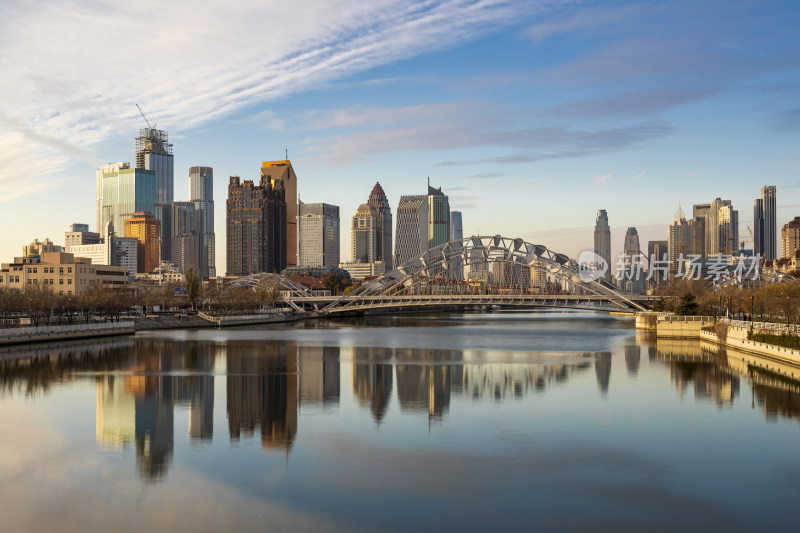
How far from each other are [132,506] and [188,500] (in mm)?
1152

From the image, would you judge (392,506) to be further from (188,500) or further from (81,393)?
(81,393)

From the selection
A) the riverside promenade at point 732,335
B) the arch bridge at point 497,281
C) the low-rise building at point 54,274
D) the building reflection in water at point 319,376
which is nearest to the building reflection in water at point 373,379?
the building reflection in water at point 319,376

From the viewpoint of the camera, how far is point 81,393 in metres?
33.1

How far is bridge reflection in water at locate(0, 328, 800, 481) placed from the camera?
25.7 m

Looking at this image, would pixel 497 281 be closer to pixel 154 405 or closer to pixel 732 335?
pixel 732 335

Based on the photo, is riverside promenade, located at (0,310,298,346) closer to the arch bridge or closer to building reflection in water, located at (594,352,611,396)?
the arch bridge

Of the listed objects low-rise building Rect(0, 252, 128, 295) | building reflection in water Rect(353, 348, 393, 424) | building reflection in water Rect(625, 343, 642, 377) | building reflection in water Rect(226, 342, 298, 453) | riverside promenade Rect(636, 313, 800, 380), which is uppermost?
low-rise building Rect(0, 252, 128, 295)

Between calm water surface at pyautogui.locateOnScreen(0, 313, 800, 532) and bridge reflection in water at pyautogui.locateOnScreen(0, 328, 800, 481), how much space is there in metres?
0.18

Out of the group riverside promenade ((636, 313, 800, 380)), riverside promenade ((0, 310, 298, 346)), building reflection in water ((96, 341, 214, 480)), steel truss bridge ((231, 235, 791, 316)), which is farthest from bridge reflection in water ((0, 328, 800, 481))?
steel truss bridge ((231, 235, 791, 316))

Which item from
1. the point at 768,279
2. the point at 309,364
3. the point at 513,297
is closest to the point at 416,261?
the point at 513,297

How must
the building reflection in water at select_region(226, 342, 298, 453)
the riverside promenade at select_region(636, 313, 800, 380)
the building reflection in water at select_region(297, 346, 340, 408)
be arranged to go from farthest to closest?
the riverside promenade at select_region(636, 313, 800, 380) < the building reflection in water at select_region(297, 346, 340, 408) < the building reflection in water at select_region(226, 342, 298, 453)

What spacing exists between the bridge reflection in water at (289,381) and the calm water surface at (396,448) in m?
0.18

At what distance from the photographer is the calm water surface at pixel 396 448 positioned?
53.0 ft

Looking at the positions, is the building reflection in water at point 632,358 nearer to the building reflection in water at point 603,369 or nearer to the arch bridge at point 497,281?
the building reflection in water at point 603,369
